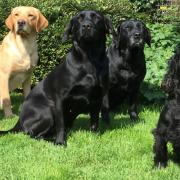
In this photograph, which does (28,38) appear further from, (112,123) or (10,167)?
(10,167)

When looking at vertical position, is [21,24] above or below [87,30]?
below

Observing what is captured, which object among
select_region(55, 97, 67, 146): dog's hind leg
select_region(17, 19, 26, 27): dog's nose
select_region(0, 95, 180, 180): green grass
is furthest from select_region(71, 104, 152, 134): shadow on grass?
select_region(17, 19, 26, 27): dog's nose

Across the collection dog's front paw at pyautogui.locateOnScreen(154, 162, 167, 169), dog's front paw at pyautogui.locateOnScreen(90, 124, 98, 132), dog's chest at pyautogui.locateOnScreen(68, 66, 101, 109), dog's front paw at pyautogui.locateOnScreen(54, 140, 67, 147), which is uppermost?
dog's chest at pyautogui.locateOnScreen(68, 66, 101, 109)

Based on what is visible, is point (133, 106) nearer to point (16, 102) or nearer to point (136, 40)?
point (136, 40)

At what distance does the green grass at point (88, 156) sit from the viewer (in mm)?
4582

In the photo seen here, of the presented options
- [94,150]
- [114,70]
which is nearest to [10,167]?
[94,150]

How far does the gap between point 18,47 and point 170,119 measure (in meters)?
3.43

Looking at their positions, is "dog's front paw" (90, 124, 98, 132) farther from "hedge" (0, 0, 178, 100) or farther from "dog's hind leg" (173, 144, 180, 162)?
"hedge" (0, 0, 178, 100)

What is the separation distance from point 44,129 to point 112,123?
1173 mm

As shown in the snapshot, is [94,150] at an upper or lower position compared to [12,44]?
lower

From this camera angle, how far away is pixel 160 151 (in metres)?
4.68

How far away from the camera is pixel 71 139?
5.68m

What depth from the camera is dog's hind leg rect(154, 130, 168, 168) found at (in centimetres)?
465

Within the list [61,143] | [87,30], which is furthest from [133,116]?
[87,30]
